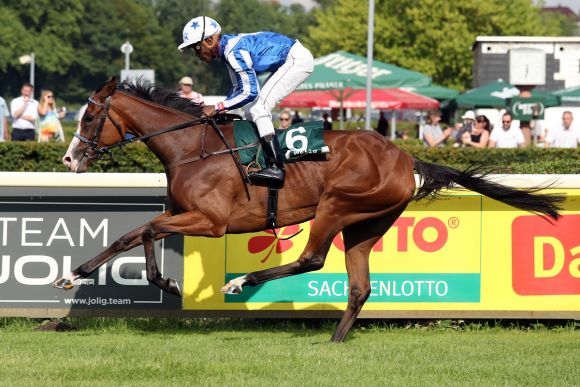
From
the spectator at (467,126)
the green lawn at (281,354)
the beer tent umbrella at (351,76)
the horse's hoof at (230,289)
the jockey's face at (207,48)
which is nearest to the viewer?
the green lawn at (281,354)

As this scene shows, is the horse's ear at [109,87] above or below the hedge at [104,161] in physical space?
above

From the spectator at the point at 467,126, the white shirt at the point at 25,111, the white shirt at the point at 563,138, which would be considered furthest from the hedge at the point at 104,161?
the white shirt at the point at 563,138

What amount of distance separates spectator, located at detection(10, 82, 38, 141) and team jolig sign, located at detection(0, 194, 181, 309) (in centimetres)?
681

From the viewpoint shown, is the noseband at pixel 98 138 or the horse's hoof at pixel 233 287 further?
the noseband at pixel 98 138

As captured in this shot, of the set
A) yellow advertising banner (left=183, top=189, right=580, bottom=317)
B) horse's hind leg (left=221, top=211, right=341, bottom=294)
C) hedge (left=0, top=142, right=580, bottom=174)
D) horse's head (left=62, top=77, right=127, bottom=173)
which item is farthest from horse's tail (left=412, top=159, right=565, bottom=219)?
hedge (left=0, top=142, right=580, bottom=174)

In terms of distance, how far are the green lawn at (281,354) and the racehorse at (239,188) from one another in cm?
44

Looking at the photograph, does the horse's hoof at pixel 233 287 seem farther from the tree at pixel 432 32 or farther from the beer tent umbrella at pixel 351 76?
the tree at pixel 432 32

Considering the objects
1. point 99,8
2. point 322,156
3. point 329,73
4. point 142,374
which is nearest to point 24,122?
point 329,73

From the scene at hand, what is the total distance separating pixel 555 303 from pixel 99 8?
262ft

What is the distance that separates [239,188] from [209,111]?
603 millimetres

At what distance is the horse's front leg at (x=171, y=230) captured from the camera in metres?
7.38

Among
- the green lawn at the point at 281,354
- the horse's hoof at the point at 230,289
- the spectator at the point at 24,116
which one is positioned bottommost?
the green lawn at the point at 281,354

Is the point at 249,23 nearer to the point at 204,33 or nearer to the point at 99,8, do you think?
the point at 99,8

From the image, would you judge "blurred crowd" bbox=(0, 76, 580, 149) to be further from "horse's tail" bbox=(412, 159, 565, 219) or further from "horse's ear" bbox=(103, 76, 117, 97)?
"horse's ear" bbox=(103, 76, 117, 97)
